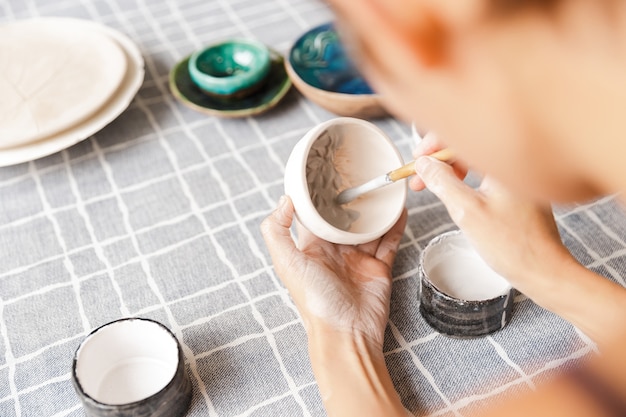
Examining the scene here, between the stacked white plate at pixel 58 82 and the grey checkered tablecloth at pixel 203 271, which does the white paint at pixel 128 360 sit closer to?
the grey checkered tablecloth at pixel 203 271

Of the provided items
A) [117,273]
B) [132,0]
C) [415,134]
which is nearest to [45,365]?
[117,273]

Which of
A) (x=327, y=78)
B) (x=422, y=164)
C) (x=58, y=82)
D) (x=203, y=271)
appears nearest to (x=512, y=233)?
(x=422, y=164)

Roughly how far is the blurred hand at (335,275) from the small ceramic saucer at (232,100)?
39 cm

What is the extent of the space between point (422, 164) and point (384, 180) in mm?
103

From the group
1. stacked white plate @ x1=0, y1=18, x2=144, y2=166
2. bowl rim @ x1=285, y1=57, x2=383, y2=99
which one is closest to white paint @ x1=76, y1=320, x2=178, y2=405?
stacked white plate @ x1=0, y1=18, x2=144, y2=166

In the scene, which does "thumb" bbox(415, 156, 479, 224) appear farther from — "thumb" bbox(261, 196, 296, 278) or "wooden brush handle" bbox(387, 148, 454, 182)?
"thumb" bbox(261, 196, 296, 278)

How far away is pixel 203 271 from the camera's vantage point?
111 centimetres

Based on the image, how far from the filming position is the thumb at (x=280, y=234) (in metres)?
1.04

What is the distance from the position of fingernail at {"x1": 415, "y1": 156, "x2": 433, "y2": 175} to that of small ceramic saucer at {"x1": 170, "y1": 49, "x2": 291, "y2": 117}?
0.52m

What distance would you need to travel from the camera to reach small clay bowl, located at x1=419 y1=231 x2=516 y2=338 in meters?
0.94

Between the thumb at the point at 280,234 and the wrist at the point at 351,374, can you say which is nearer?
the wrist at the point at 351,374

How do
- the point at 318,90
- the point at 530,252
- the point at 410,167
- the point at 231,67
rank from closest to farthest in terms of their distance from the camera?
the point at 530,252
the point at 410,167
the point at 318,90
the point at 231,67

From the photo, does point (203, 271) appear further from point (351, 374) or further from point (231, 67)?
point (231, 67)

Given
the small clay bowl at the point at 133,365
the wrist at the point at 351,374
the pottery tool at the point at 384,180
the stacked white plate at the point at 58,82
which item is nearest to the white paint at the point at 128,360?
the small clay bowl at the point at 133,365
